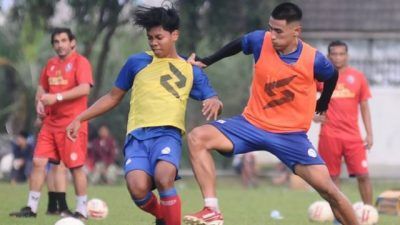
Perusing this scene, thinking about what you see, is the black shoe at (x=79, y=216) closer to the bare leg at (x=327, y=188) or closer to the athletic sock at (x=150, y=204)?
the athletic sock at (x=150, y=204)

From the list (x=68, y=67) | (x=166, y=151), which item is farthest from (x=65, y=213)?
(x=166, y=151)

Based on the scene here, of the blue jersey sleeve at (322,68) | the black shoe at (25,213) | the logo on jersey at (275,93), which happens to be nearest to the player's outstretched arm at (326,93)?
the blue jersey sleeve at (322,68)

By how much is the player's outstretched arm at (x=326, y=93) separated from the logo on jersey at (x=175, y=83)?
4.43 feet

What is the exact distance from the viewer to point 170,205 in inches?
399

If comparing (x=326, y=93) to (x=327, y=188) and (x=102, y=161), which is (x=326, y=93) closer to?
(x=327, y=188)

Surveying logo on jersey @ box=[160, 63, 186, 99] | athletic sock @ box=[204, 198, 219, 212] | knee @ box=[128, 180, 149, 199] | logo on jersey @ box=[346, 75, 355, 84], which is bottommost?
athletic sock @ box=[204, 198, 219, 212]

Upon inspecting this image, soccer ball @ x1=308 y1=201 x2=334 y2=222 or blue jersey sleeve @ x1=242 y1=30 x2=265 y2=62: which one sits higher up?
blue jersey sleeve @ x1=242 y1=30 x2=265 y2=62

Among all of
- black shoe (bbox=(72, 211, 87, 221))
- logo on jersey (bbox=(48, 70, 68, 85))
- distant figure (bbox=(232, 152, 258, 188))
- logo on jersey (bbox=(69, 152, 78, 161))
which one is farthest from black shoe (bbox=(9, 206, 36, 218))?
distant figure (bbox=(232, 152, 258, 188))

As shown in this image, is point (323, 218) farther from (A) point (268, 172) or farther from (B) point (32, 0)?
(A) point (268, 172)

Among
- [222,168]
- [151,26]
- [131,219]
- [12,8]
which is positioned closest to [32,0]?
[12,8]

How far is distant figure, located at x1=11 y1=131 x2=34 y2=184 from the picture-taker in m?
28.9

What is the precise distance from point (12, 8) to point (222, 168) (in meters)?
12.1

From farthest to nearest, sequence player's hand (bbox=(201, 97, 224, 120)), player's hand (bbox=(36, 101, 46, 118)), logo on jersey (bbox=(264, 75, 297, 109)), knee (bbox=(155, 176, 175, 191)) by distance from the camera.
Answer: player's hand (bbox=(36, 101, 46, 118)) → logo on jersey (bbox=(264, 75, 297, 109)) → player's hand (bbox=(201, 97, 224, 120)) → knee (bbox=(155, 176, 175, 191))

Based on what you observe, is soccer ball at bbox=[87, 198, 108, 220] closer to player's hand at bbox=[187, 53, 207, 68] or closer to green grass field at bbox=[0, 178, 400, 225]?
green grass field at bbox=[0, 178, 400, 225]
